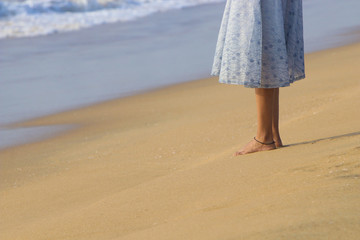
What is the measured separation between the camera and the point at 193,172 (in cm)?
324

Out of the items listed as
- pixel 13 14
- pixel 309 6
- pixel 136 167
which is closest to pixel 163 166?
pixel 136 167

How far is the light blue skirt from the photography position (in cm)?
324

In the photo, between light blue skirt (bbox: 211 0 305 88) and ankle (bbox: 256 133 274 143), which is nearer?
light blue skirt (bbox: 211 0 305 88)

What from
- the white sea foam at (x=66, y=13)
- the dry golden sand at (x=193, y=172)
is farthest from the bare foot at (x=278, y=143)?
the white sea foam at (x=66, y=13)

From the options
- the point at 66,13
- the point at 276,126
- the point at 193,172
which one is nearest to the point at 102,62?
the point at 276,126

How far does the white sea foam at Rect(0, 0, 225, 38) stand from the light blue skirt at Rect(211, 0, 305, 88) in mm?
9694

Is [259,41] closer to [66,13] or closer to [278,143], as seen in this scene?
[278,143]

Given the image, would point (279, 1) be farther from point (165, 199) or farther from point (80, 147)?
point (80, 147)

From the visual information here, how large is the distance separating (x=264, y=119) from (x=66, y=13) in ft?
45.1

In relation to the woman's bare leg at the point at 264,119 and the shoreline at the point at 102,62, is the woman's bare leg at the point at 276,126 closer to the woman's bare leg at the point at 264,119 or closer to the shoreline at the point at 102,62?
the woman's bare leg at the point at 264,119

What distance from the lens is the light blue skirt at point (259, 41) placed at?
3240 millimetres

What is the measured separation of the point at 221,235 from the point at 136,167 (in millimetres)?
1932

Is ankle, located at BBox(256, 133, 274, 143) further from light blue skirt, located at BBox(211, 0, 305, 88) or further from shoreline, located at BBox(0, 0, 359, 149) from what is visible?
shoreline, located at BBox(0, 0, 359, 149)

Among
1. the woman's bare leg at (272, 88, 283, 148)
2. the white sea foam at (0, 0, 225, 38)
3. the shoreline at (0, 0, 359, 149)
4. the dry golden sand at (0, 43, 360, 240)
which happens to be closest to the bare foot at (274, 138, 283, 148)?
the woman's bare leg at (272, 88, 283, 148)
